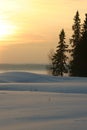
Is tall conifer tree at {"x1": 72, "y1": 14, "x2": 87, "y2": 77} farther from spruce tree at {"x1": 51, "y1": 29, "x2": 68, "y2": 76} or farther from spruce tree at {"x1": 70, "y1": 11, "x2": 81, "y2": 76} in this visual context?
spruce tree at {"x1": 51, "y1": 29, "x2": 68, "y2": 76}

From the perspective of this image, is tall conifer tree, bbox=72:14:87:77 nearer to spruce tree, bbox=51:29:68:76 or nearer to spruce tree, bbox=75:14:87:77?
spruce tree, bbox=75:14:87:77

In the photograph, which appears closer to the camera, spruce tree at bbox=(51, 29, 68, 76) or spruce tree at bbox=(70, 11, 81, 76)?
spruce tree at bbox=(70, 11, 81, 76)

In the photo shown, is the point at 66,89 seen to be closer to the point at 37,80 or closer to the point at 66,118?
the point at 37,80

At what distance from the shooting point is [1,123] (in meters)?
6.61

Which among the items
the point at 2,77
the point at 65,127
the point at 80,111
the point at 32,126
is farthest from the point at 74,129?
the point at 2,77

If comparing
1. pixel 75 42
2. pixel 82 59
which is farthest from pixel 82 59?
pixel 75 42

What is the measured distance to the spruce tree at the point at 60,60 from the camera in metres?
48.8

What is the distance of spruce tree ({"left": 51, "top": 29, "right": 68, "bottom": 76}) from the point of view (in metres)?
48.8

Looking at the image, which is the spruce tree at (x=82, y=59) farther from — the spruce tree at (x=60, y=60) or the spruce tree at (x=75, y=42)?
the spruce tree at (x=60, y=60)

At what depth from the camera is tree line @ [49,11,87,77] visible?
42.0m

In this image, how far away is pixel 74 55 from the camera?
44.2 m

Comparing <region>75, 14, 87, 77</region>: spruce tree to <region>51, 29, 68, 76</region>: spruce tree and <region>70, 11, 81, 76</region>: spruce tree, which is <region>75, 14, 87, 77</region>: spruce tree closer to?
<region>70, 11, 81, 76</region>: spruce tree

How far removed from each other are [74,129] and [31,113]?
1.76m

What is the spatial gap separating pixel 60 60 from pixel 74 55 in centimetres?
531
